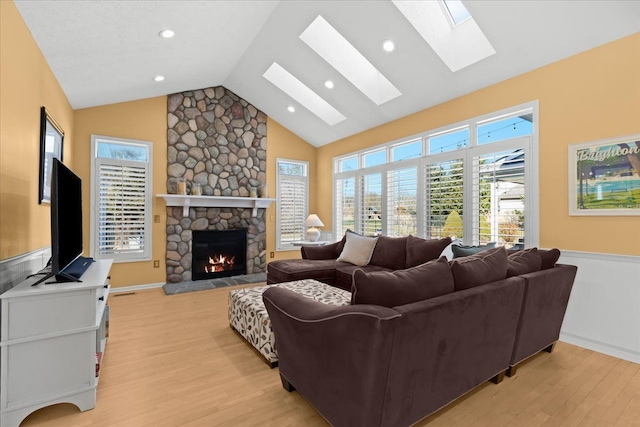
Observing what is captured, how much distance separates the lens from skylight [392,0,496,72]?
3305 millimetres

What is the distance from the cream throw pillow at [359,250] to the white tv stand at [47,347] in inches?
123

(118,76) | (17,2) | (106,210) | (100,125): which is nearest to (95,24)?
(17,2)

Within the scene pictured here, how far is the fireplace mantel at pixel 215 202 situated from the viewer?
521 cm

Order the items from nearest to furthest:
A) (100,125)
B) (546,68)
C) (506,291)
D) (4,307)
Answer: (4,307) → (506,291) → (546,68) → (100,125)

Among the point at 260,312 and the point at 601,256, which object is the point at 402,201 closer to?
the point at 601,256

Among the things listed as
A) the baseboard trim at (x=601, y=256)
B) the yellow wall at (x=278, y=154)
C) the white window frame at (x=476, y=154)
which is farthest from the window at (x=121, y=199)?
the baseboard trim at (x=601, y=256)

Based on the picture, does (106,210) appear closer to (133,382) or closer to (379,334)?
(133,382)

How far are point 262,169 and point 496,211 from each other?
429 cm

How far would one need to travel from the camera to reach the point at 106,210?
4773 millimetres

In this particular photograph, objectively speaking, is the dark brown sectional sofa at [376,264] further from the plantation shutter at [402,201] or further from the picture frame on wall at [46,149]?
the picture frame on wall at [46,149]

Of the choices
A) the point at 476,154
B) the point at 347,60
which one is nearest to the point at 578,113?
the point at 476,154

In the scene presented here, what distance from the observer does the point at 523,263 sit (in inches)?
96.0

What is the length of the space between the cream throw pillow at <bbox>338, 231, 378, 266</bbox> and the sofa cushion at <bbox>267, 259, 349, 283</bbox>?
196mm

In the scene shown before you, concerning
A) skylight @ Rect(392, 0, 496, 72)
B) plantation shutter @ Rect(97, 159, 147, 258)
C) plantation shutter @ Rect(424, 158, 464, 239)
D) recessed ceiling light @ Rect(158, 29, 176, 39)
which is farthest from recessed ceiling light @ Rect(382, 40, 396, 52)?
plantation shutter @ Rect(97, 159, 147, 258)
